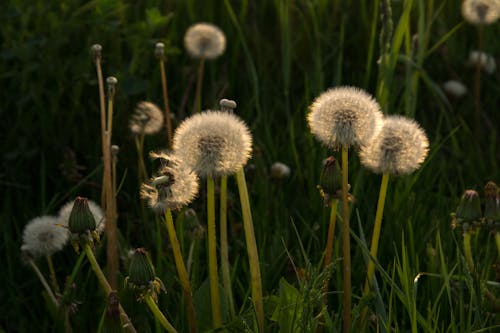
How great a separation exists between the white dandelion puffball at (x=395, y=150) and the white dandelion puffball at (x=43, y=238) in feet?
2.89

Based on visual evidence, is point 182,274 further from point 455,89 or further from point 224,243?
point 455,89

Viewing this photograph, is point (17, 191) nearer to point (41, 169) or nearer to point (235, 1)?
point (41, 169)

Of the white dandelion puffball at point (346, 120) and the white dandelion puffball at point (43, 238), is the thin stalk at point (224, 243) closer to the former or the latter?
the white dandelion puffball at point (346, 120)

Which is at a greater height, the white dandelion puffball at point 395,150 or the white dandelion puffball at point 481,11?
the white dandelion puffball at point 481,11

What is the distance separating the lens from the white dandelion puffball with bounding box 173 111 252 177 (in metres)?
1.42

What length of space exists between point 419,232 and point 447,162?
814 mm

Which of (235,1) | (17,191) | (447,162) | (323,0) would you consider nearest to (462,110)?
(447,162)

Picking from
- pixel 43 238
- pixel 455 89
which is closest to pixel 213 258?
pixel 43 238

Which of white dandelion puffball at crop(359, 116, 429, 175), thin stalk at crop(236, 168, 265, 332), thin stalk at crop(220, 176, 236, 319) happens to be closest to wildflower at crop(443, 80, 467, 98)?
white dandelion puffball at crop(359, 116, 429, 175)

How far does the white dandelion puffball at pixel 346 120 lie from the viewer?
1509 millimetres

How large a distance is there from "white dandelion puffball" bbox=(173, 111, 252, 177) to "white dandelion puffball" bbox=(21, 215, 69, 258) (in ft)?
2.37

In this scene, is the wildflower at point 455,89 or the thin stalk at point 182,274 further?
the wildflower at point 455,89

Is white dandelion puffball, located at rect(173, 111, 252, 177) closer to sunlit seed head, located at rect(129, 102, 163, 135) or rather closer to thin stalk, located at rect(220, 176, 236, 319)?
thin stalk, located at rect(220, 176, 236, 319)

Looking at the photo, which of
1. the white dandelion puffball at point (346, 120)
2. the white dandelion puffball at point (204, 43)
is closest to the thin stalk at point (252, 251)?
the white dandelion puffball at point (346, 120)
